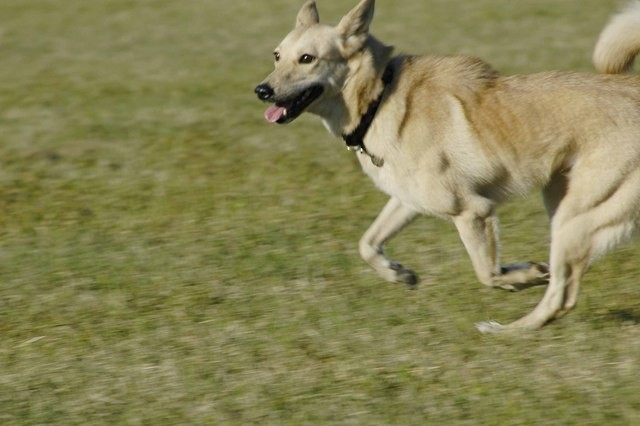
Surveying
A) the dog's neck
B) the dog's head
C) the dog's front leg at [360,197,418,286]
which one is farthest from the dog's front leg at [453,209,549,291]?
the dog's head

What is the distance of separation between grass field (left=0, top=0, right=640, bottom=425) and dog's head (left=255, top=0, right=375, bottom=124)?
1039 mm

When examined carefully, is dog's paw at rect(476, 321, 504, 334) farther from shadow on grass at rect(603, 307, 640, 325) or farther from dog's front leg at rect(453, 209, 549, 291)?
shadow on grass at rect(603, 307, 640, 325)

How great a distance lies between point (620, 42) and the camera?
17.3 ft

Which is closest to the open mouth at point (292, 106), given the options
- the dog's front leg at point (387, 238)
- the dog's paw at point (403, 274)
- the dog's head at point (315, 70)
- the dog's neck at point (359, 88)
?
the dog's head at point (315, 70)

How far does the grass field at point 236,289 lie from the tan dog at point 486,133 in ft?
1.33

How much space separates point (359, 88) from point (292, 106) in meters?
0.36

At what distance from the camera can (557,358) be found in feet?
15.8

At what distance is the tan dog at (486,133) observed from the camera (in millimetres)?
4875

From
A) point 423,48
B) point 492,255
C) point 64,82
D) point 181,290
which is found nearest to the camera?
point 492,255

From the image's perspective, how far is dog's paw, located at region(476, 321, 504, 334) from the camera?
203 inches

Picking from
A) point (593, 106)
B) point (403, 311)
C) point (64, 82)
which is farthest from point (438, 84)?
point (64, 82)

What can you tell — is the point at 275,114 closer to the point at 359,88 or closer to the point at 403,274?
the point at 359,88

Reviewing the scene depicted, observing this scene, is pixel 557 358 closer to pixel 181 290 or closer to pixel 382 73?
pixel 382 73

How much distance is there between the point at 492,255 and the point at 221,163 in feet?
12.0
